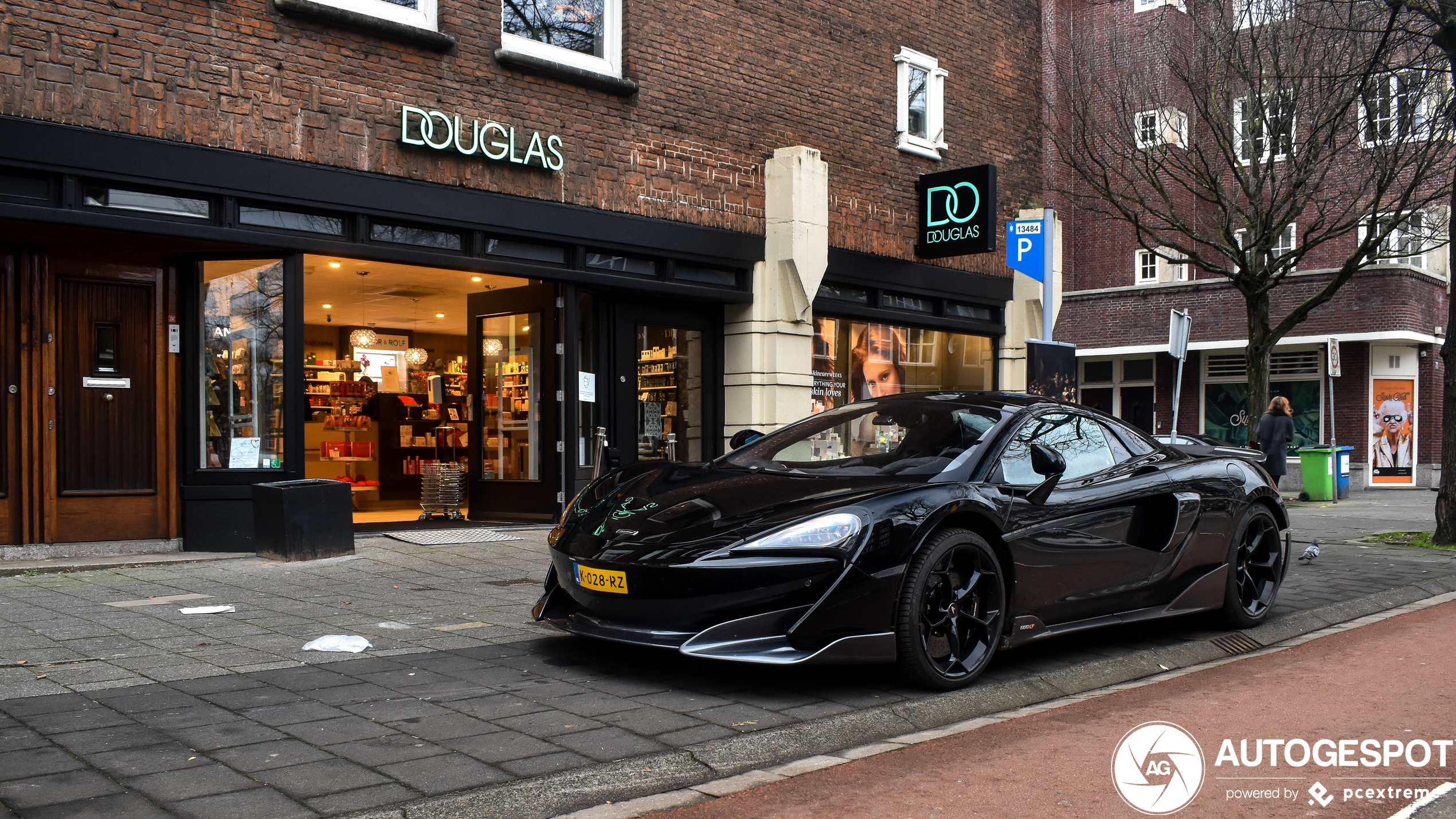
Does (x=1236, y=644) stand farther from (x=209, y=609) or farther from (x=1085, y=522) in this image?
(x=209, y=609)

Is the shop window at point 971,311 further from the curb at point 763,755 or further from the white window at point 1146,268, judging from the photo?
the white window at point 1146,268

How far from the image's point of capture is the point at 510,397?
41.9ft

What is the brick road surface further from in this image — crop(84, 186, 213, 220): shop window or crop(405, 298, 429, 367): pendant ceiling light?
crop(405, 298, 429, 367): pendant ceiling light


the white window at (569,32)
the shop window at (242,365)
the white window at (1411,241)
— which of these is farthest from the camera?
the white window at (1411,241)

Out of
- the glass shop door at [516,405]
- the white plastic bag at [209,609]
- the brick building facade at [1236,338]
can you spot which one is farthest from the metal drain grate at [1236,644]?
the brick building facade at [1236,338]

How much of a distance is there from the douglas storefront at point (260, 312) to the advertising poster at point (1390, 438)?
20706 millimetres

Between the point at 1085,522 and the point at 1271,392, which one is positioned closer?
the point at 1085,522

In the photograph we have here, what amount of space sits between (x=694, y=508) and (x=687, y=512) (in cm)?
6

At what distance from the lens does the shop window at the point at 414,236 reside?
10.2m

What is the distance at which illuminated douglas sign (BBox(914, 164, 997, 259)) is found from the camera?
47.6 ft

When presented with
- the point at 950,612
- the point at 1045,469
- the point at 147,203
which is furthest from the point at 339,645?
the point at 147,203

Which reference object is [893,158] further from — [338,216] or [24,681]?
[24,681]

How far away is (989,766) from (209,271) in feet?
27.0

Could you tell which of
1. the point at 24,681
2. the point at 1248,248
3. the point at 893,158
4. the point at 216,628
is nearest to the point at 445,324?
the point at 893,158
